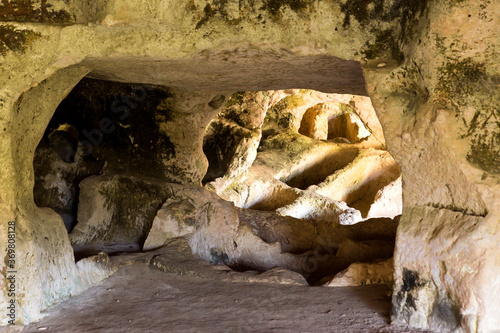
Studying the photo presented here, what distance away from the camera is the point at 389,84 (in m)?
2.22

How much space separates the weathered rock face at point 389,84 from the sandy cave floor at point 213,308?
17 centimetres

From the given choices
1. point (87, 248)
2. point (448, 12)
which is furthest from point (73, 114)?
point (448, 12)

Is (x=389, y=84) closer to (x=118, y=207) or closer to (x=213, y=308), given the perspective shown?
(x=213, y=308)

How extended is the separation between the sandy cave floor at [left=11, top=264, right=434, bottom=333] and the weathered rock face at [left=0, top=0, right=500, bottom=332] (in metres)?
0.17

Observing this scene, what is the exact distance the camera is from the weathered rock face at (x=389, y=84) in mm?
1917

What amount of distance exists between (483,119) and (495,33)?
0.35 metres

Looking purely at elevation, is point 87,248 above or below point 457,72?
below

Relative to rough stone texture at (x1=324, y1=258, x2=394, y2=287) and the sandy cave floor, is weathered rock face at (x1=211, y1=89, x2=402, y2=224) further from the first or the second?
the sandy cave floor

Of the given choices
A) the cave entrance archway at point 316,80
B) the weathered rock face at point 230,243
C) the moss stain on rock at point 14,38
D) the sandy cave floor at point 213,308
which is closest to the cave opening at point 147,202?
the weathered rock face at point 230,243

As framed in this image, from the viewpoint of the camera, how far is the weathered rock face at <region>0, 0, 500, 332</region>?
6.29 ft

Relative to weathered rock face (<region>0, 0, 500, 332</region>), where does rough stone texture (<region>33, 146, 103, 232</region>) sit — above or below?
below

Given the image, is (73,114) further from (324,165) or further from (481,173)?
(324,165)

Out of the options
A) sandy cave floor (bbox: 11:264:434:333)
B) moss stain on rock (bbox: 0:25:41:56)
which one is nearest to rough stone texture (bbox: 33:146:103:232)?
sandy cave floor (bbox: 11:264:434:333)

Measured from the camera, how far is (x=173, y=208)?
3660mm
